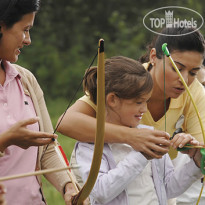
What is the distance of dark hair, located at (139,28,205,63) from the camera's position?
2.41 m

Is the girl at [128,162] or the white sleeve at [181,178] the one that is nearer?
the girl at [128,162]

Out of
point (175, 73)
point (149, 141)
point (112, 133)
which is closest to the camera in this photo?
point (149, 141)

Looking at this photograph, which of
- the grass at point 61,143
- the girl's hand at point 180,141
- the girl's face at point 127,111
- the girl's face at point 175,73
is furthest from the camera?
the grass at point 61,143

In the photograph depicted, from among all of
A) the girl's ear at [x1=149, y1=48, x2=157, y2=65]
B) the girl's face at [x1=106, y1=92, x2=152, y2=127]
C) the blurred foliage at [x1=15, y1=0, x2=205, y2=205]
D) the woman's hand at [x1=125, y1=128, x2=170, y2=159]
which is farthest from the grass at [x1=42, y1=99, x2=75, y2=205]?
the woman's hand at [x1=125, y1=128, x2=170, y2=159]

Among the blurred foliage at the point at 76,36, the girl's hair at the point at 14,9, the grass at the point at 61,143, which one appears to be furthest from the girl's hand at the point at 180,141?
the blurred foliage at the point at 76,36

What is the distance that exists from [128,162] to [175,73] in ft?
1.57

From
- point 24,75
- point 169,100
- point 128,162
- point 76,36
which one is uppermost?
point 24,75

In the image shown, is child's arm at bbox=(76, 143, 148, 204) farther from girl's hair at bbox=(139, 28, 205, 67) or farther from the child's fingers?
girl's hair at bbox=(139, 28, 205, 67)

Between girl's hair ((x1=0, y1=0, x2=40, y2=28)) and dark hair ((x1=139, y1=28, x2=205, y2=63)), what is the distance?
0.74m

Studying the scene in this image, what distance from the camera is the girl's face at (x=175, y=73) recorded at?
2.32 metres

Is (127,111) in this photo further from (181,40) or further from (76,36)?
(76,36)

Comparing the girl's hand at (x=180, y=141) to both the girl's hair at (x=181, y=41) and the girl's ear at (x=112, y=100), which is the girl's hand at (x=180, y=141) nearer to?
the girl's ear at (x=112, y=100)

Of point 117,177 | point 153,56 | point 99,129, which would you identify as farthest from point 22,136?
point 153,56

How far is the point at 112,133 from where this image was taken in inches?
83.4
